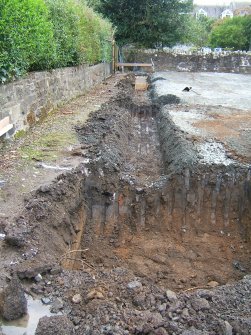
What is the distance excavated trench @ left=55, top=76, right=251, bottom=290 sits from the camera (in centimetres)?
563

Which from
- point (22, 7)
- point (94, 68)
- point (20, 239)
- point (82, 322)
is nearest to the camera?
point (82, 322)

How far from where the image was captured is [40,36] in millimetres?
8367

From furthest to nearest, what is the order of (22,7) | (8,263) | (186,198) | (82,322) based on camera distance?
(22,7)
(186,198)
(8,263)
(82,322)

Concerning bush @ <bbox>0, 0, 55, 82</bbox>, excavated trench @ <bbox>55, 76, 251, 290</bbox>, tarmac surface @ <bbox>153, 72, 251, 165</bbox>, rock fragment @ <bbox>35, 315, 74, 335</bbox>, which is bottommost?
excavated trench @ <bbox>55, 76, 251, 290</bbox>

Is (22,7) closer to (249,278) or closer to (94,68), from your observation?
(249,278)

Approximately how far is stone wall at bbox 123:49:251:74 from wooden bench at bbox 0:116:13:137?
21189 millimetres

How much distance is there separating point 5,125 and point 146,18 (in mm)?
21598

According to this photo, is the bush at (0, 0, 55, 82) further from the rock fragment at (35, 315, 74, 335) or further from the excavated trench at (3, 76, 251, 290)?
the rock fragment at (35, 315, 74, 335)

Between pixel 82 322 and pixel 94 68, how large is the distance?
Answer: 14536mm

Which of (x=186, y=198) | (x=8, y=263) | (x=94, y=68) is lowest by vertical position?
(x=186, y=198)

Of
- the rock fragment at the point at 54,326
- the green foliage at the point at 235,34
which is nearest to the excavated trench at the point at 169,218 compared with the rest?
the rock fragment at the point at 54,326

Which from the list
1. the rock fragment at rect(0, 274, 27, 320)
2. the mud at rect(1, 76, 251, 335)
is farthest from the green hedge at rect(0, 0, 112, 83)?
the rock fragment at rect(0, 274, 27, 320)

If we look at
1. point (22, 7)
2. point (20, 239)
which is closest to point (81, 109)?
point (22, 7)

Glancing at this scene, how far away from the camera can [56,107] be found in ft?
34.5
